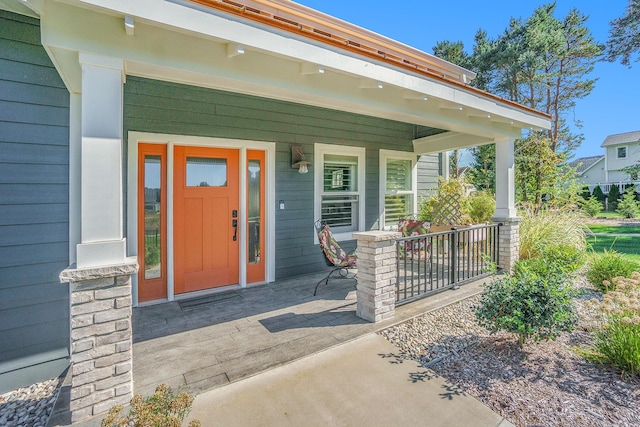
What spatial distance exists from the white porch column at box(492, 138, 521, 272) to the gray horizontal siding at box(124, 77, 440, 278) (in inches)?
77.6

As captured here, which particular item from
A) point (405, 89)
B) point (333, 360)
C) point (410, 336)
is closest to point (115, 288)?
point (333, 360)

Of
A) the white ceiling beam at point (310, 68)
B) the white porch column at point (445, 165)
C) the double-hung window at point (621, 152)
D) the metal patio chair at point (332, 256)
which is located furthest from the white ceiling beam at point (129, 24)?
the double-hung window at point (621, 152)

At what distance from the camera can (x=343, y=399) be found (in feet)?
7.27

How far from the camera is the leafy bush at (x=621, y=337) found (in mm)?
2428

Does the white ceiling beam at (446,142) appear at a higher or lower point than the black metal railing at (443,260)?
higher

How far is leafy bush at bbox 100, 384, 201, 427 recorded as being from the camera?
1.55 m

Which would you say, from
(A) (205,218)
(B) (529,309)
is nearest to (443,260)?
(B) (529,309)

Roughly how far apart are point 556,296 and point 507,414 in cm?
122

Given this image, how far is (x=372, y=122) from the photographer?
20.1 feet

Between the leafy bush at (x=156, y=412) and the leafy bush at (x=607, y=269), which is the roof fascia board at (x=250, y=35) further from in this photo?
the leafy bush at (x=607, y=269)

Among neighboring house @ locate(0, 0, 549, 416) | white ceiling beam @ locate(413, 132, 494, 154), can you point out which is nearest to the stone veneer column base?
neighboring house @ locate(0, 0, 549, 416)

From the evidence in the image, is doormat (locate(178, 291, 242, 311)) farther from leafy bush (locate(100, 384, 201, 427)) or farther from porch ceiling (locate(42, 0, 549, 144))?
porch ceiling (locate(42, 0, 549, 144))

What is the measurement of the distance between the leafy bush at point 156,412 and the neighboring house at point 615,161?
93.5 ft

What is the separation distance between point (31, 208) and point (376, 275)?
3.42 meters
